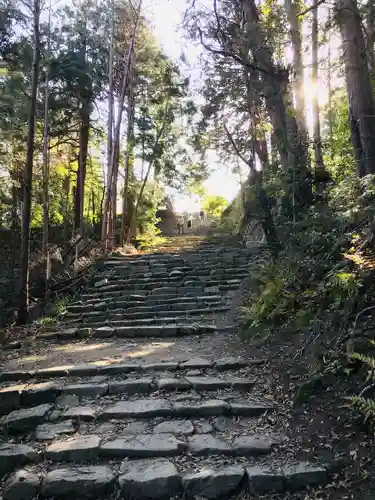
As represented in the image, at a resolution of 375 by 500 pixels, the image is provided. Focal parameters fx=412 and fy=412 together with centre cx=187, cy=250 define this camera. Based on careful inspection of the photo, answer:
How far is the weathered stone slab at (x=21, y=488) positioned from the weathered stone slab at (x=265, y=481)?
56.8 inches

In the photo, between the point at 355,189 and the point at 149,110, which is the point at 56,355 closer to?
the point at 355,189

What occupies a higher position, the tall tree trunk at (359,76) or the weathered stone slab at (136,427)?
the tall tree trunk at (359,76)

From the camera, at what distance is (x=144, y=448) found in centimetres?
310

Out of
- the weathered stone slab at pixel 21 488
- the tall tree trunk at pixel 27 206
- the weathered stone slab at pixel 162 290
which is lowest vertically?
the weathered stone slab at pixel 21 488

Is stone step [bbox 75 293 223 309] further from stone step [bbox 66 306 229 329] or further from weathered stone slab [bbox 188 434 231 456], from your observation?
weathered stone slab [bbox 188 434 231 456]

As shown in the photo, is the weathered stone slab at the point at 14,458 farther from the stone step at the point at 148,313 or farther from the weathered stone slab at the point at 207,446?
the stone step at the point at 148,313

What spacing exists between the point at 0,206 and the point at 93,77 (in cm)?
500

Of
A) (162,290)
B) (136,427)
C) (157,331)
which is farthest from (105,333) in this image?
(136,427)

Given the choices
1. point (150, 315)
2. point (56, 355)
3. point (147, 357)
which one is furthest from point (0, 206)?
point (147, 357)

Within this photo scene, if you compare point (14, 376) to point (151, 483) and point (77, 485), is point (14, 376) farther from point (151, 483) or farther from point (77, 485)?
point (151, 483)

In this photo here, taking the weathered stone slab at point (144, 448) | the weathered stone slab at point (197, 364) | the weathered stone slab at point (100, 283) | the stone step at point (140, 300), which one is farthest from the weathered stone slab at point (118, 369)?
the weathered stone slab at point (100, 283)

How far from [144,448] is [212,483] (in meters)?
0.63

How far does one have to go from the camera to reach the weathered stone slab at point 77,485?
9.01ft

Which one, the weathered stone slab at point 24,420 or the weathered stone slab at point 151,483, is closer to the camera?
the weathered stone slab at point 151,483
